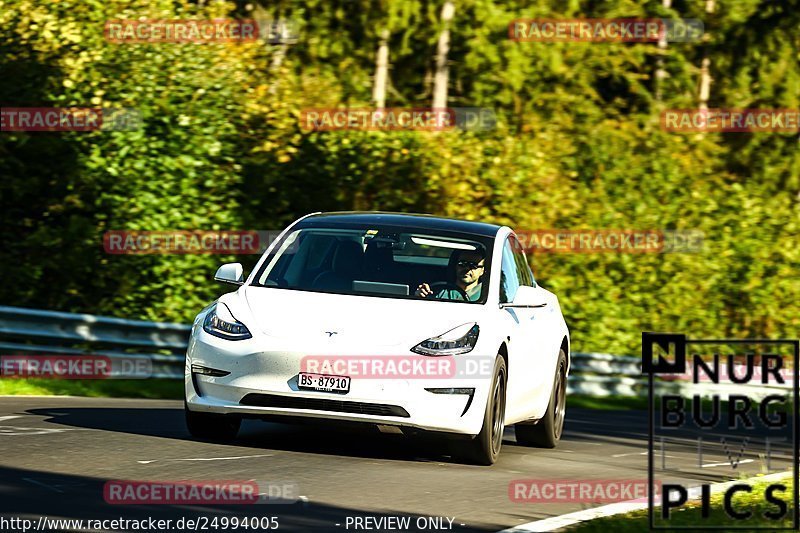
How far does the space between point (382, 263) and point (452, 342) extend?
1247mm

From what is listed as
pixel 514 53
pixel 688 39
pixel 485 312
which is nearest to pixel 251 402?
pixel 485 312

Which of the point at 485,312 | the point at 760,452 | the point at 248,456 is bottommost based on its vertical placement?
the point at 760,452

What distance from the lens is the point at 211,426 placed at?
36.8 ft

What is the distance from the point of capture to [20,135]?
→ 2084 cm

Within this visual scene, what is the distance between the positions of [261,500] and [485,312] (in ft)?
9.86

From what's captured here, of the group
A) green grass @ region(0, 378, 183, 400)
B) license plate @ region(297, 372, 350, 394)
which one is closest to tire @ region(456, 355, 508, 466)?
license plate @ region(297, 372, 350, 394)

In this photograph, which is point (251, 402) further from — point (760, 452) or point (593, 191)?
point (593, 191)

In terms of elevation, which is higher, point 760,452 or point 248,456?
point 248,456

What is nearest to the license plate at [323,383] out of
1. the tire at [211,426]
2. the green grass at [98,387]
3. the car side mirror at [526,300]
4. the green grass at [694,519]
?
the tire at [211,426]

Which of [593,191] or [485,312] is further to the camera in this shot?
[593,191]

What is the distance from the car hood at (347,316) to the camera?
410 inches

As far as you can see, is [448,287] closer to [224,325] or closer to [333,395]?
[333,395]

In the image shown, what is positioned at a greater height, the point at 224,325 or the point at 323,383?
the point at 224,325

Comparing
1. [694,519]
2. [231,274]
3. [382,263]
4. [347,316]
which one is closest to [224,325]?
[231,274]
